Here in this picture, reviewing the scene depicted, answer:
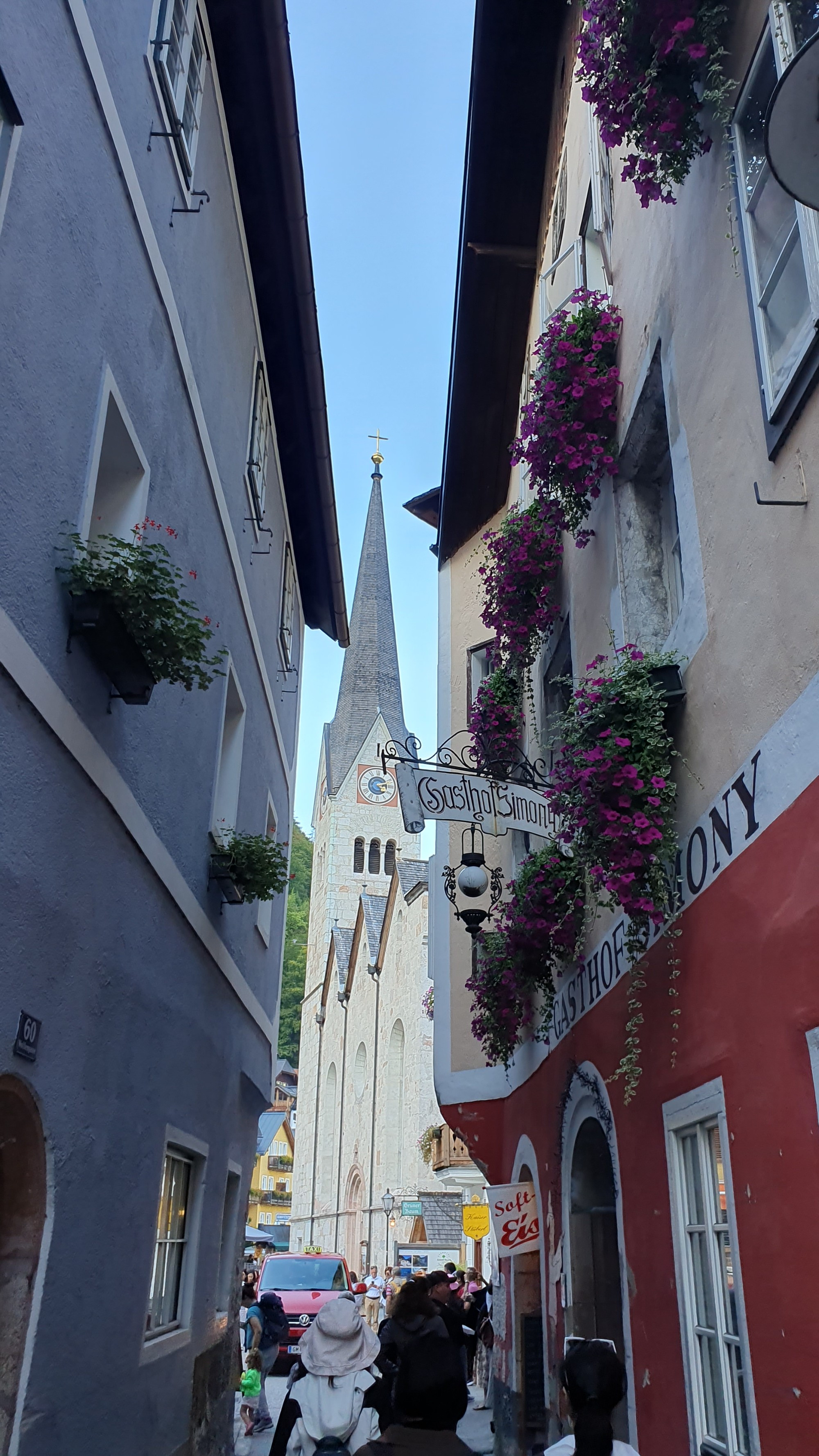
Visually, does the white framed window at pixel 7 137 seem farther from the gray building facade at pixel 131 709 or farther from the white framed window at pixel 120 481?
the white framed window at pixel 120 481

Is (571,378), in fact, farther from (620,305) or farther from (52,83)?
(52,83)

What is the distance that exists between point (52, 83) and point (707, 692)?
3615 millimetres

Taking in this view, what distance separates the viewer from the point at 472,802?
7156 millimetres

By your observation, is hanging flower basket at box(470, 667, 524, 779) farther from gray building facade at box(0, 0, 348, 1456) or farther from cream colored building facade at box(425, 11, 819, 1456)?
gray building facade at box(0, 0, 348, 1456)

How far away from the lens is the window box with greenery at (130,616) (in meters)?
5.01

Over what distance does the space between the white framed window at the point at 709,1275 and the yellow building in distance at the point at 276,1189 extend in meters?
54.6

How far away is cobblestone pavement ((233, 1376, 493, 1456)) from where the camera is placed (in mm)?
11031

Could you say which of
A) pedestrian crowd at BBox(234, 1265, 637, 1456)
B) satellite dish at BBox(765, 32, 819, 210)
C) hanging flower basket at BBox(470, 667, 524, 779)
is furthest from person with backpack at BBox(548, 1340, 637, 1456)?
hanging flower basket at BBox(470, 667, 524, 779)

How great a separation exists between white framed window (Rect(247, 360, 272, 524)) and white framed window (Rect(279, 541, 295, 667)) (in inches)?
70.6

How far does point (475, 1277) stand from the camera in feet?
61.9

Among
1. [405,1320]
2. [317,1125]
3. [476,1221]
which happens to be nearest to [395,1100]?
[317,1125]

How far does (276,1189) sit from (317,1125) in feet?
55.9

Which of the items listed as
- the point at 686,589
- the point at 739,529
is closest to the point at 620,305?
the point at 686,589

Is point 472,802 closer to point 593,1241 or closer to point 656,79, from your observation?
point 593,1241
